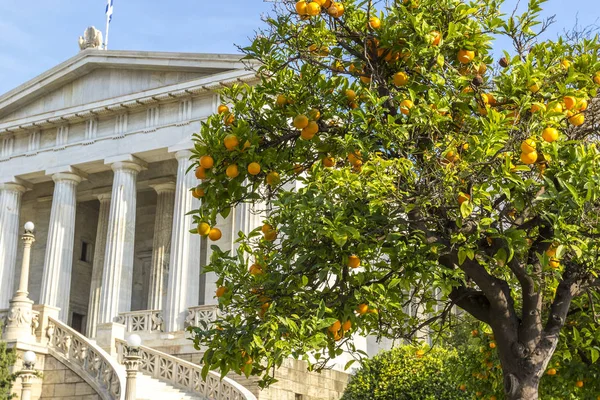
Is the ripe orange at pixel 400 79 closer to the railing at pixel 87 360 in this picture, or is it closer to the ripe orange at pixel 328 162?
the ripe orange at pixel 328 162

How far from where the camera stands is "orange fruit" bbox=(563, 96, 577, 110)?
843 centimetres

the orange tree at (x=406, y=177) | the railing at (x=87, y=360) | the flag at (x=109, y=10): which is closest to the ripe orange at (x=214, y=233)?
the orange tree at (x=406, y=177)

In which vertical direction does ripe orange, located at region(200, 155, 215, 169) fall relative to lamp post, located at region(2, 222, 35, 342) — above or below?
below

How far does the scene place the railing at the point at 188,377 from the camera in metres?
24.1

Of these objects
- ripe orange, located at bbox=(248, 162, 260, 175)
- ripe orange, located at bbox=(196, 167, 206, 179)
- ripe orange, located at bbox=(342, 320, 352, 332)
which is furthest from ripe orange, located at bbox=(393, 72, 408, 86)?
ripe orange, located at bbox=(342, 320, 352, 332)

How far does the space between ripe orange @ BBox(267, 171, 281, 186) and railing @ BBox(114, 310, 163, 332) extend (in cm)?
2613

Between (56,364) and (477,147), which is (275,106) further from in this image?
(56,364)

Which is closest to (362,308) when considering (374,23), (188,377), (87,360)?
(374,23)

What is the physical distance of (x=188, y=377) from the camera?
26.0 m

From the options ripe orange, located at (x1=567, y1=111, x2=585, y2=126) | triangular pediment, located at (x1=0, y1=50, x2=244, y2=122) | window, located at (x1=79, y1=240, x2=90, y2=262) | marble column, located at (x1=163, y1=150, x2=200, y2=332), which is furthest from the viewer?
window, located at (x1=79, y1=240, x2=90, y2=262)

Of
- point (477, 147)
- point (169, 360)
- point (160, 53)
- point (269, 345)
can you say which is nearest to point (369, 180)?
point (477, 147)

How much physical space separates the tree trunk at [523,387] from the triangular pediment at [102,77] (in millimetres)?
28962

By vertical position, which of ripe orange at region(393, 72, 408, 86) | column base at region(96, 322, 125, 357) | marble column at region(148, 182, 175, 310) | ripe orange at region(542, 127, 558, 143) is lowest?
ripe orange at region(542, 127, 558, 143)

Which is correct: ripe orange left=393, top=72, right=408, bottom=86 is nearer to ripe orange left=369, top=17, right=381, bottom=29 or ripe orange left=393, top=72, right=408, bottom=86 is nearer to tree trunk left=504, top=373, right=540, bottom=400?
ripe orange left=369, top=17, right=381, bottom=29
